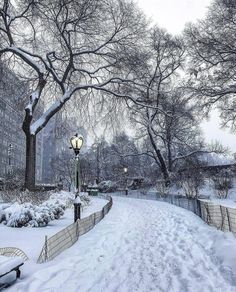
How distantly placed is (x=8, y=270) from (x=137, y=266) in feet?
10.3

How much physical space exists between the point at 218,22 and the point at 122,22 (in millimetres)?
7202

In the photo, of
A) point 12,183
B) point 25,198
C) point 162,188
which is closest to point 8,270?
point 25,198

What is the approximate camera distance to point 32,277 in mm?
7531

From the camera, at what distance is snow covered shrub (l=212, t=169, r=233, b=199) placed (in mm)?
31062

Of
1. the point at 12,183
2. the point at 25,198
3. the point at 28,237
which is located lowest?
the point at 28,237

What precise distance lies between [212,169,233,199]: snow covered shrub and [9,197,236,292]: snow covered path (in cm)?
1801

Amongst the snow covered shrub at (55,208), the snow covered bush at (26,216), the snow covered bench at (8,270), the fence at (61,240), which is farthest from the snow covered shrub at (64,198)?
the snow covered bench at (8,270)

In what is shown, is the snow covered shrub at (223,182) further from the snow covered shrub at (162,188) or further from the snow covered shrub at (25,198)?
the snow covered shrub at (25,198)

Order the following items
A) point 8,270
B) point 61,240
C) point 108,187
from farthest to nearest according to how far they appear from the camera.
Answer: point 108,187 < point 61,240 < point 8,270

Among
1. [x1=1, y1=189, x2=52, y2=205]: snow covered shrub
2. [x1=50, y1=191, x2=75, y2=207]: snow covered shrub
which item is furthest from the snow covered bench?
[x1=50, y1=191, x2=75, y2=207]: snow covered shrub

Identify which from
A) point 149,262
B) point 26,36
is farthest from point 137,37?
point 149,262

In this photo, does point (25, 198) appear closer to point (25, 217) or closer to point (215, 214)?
point (25, 217)

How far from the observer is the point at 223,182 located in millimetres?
32031

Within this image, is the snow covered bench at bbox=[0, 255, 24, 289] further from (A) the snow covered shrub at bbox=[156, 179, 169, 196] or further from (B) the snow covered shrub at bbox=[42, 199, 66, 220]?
(A) the snow covered shrub at bbox=[156, 179, 169, 196]
